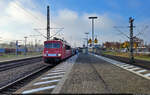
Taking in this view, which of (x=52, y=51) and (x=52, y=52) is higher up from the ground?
(x=52, y=51)

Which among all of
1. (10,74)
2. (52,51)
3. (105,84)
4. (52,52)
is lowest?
(10,74)

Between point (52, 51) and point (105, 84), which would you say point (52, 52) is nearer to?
point (52, 51)

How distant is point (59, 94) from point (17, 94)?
1.80 meters

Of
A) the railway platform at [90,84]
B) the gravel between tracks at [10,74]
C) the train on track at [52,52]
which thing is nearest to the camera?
the railway platform at [90,84]

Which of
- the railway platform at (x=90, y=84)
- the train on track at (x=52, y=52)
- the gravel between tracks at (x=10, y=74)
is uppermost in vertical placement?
the train on track at (x=52, y=52)

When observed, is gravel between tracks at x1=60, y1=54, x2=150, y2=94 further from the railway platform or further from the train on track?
the train on track

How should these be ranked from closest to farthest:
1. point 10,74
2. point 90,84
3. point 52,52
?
1. point 90,84
2. point 10,74
3. point 52,52

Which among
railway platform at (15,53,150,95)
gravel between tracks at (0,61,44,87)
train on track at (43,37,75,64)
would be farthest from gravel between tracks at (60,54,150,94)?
train on track at (43,37,75,64)

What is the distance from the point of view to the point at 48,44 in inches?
690

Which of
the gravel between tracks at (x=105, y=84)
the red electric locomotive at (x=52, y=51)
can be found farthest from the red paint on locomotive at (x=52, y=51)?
the gravel between tracks at (x=105, y=84)

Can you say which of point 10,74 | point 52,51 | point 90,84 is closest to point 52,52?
point 52,51

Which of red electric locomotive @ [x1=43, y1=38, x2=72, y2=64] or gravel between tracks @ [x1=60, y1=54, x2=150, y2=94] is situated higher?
red electric locomotive @ [x1=43, y1=38, x2=72, y2=64]

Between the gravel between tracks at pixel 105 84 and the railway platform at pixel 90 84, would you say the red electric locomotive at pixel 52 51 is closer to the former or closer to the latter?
the railway platform at pixel 90 84

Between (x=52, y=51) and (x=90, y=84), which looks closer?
(x=90, y=84)
